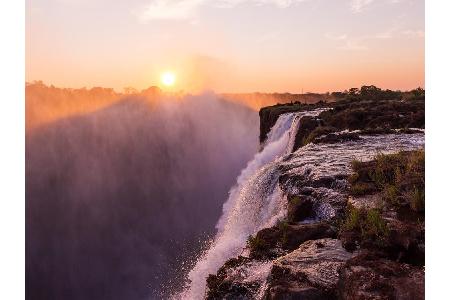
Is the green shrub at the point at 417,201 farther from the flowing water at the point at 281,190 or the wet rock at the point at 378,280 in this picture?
the wet rock at the point at 378,280

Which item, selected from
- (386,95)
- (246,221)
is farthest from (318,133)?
(386,95)

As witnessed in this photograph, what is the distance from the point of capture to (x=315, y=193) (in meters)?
7.73

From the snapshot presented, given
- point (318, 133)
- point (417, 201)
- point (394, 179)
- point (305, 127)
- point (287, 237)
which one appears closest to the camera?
point (417, 201)

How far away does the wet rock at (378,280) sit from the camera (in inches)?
153

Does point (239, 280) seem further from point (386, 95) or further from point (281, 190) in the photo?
point (386, 95)

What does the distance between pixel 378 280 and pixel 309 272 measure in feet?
3.27

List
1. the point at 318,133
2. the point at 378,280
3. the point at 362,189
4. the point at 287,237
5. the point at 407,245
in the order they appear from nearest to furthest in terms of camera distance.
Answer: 1. the point at 378,280
2. the point at 407,245
3. the point at 287,237
4. the point at 362,189
5. the point at 318,133

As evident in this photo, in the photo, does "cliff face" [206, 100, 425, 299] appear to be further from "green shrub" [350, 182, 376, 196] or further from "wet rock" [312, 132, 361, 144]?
"wet rock" [312, 132, 361, 144]

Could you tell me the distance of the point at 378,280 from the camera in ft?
13.5

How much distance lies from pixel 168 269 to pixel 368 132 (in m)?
15.4

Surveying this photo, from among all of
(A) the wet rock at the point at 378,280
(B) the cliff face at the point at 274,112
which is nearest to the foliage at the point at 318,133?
(A) the wet rock at the point at 378,280

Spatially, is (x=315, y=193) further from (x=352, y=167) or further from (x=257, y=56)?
(x=257, y=56)

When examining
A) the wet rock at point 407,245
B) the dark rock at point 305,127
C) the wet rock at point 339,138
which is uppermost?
the dark rock at point 305,127
